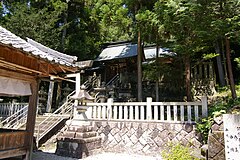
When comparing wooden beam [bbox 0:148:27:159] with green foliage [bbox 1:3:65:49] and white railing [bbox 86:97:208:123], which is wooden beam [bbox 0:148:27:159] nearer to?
white railing [bbox 86:97:208:123]

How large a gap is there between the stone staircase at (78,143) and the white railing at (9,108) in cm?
505

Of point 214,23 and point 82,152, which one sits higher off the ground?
point 214,23

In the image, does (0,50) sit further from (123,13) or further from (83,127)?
(123,13)

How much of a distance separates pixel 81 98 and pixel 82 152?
1987 mm

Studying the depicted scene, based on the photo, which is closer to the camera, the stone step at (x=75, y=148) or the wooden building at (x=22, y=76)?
the wooden building at (x=22, y=76)

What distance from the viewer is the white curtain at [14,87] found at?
489 centimetres

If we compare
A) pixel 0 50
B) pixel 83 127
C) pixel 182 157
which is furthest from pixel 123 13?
pixel 182 157

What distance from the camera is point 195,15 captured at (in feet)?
22.8

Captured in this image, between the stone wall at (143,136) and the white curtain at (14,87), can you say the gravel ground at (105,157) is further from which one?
the white curtain at (14,87)

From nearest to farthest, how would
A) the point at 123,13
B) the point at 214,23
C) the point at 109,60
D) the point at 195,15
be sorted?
1. the point at 214,23
2. the point at 195,15
3. the point at 123,13
4. the point at 109,60

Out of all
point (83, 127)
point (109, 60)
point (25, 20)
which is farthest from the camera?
point (109, 60)

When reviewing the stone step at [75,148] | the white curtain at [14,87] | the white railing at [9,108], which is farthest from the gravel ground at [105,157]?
the white railing at [9,108]

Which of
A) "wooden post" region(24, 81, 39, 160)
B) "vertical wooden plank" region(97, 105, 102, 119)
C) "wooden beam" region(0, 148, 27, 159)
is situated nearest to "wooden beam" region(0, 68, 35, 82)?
"wooden post" region(24, 81, 39, 160)

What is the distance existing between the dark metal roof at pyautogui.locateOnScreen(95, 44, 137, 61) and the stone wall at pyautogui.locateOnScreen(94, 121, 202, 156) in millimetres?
7969
